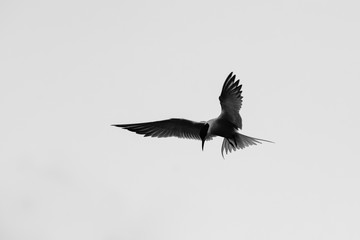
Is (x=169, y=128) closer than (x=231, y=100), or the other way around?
(x=231, y=100)

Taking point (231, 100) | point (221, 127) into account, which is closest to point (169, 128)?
point (221, 127)

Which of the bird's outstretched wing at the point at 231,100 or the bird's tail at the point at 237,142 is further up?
the bird's outstretched wing at the point at 231,100

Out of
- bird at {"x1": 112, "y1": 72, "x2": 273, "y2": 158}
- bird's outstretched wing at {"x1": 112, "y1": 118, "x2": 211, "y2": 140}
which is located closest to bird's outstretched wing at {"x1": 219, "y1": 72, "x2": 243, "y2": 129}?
bird at {"x1": 112, "y1": 72, "x2": 273, "y2": 158}

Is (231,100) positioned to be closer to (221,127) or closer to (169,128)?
(221,127)

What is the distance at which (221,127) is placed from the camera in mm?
19406

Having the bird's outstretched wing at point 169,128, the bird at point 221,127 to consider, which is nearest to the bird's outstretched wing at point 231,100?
the bird at point 221,127

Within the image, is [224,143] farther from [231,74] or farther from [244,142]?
[231,74]

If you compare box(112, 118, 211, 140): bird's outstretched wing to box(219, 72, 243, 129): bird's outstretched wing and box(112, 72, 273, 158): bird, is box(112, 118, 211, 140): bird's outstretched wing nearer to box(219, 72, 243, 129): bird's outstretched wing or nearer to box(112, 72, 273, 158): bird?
box(112, 72, 273, 158): bird

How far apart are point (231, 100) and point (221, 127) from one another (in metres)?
1.16

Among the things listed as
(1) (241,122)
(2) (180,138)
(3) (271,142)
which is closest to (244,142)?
(1) (241,122)

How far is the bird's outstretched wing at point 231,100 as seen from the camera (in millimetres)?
18688

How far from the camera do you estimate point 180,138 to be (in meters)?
20.7

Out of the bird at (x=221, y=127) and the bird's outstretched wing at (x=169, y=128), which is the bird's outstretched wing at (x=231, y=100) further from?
the bird's outstretched wing at (x=169, y=128)

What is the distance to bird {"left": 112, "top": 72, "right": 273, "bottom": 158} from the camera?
18.8 meters
